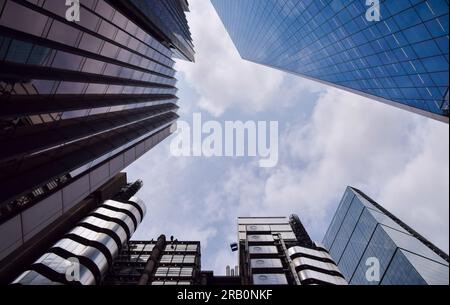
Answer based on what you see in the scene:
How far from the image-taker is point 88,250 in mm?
29594

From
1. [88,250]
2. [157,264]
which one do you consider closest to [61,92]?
[88,250]

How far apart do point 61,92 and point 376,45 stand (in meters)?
35.5

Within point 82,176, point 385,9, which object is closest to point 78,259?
point 82,176

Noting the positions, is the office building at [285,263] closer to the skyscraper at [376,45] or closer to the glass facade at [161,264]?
the glass facade at [161,264]

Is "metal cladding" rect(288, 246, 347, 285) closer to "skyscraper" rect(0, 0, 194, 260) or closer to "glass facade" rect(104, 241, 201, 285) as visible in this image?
"glass facade" rect(104, 241, 201, 285)

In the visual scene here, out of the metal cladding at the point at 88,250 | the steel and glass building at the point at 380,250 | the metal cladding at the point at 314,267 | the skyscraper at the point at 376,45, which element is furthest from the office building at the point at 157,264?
the steel and glass building at the point at 380,250

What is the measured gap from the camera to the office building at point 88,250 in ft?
81.5

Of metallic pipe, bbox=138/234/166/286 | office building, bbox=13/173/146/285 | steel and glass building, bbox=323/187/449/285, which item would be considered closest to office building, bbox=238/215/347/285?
metallic pipe, bbox=138/234/166/286

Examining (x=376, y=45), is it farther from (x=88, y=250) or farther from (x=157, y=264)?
(x=157, y=264)

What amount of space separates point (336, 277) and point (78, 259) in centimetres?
3642

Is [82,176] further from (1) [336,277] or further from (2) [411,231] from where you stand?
(2) [411,231]

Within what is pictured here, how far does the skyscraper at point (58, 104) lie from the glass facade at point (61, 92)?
56mm

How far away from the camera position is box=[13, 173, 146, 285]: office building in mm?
24828
